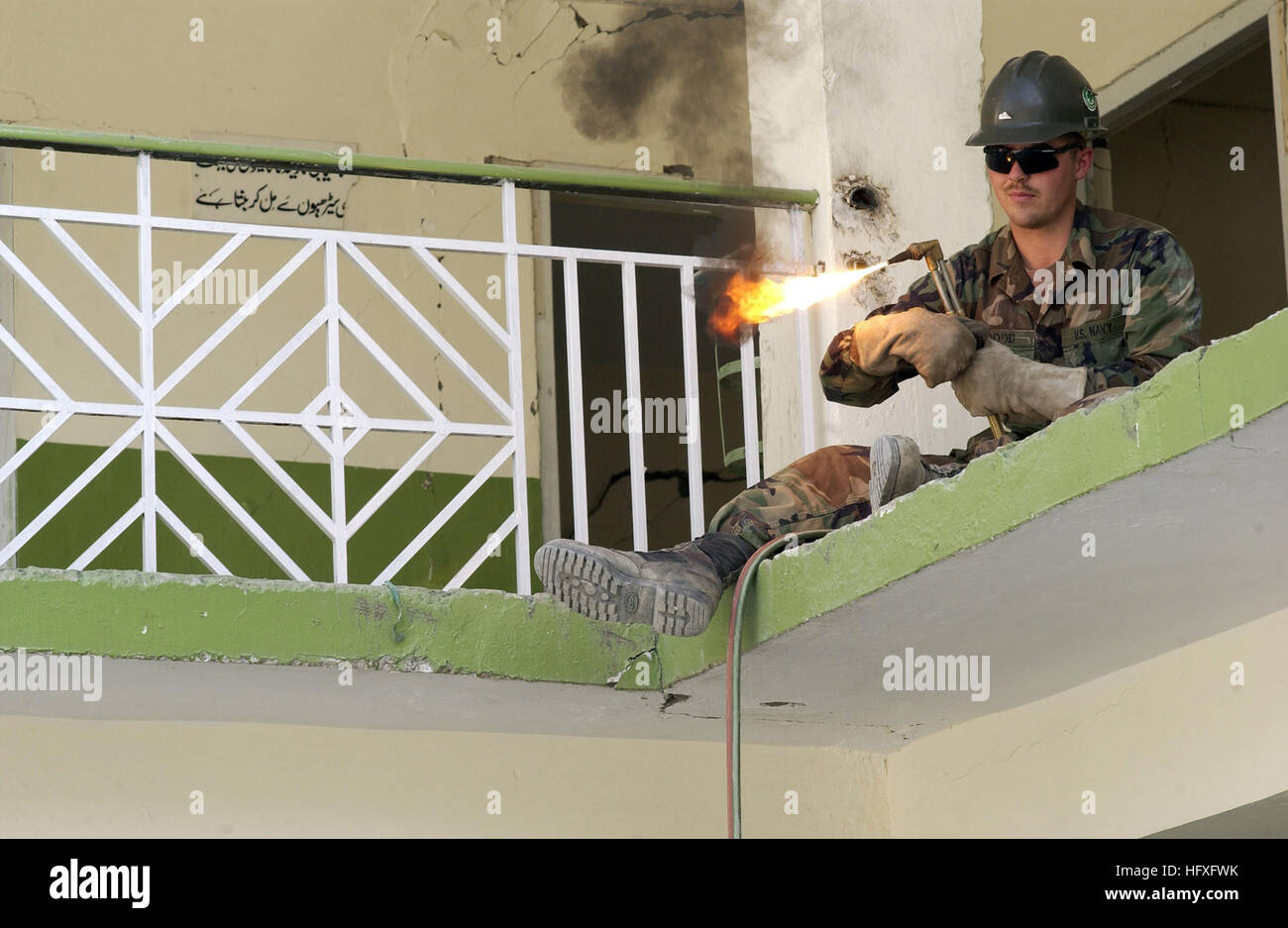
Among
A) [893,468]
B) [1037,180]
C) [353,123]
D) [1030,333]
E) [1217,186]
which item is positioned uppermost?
[353,123]

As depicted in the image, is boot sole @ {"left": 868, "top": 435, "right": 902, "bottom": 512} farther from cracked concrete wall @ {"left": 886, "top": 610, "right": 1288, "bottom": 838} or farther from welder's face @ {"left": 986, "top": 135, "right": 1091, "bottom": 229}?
cracked concrete wall @ {"left": 886, "top": 610, "right": 1288, "bottom": 838}

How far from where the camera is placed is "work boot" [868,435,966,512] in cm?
450

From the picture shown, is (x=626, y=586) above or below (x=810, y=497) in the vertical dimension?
below

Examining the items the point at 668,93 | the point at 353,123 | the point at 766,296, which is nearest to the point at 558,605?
the point at 766,296

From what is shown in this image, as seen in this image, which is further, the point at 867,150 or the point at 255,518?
the point at 255,518

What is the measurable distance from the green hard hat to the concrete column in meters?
0.79

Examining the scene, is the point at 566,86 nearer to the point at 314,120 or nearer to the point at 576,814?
the point at 314,120

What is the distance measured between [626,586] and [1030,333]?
1421 mm

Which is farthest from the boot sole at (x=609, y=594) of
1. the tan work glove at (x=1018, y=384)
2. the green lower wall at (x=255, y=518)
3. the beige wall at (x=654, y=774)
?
the green lower wall at (x=255, y=518)

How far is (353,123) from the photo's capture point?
9359 millimetres

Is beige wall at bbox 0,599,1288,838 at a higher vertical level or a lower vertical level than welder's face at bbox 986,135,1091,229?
lower

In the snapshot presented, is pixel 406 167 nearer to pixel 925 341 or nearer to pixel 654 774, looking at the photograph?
pixel 925 341

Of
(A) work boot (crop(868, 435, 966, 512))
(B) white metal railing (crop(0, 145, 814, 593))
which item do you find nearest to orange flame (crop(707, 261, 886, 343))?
(B) white metal railing (crop(0, 145, 814, 593))
